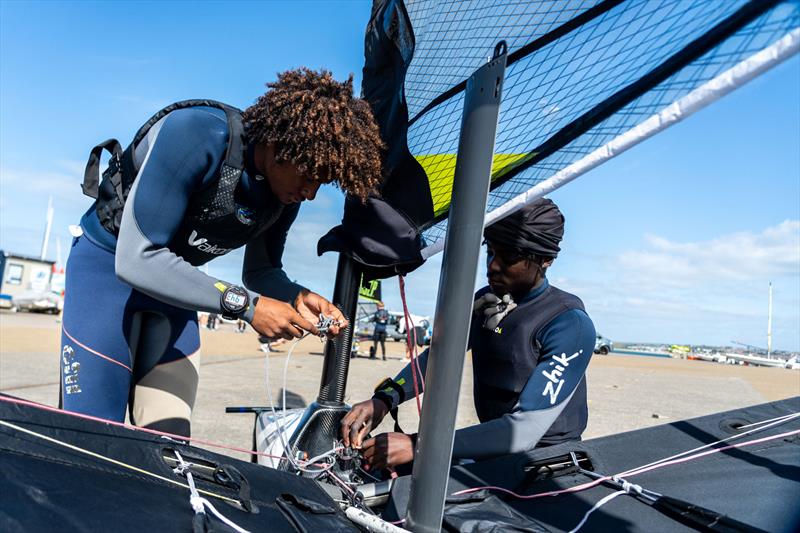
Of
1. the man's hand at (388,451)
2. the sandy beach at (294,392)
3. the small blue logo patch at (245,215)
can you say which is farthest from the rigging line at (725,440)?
the sandy beach at (294,392)

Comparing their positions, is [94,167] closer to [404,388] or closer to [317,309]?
[317,309]

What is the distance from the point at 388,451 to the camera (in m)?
2.00

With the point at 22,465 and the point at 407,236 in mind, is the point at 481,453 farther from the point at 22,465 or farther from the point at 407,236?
the point at 22,465

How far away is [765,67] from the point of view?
3.01 feet

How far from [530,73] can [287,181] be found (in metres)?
0.84

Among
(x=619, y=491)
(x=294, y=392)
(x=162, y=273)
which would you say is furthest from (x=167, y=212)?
(x=294, y=392)

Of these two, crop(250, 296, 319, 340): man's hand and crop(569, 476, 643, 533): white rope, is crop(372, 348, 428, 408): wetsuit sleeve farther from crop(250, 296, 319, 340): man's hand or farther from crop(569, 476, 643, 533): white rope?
crop(569, 476, 643, 533): white rope

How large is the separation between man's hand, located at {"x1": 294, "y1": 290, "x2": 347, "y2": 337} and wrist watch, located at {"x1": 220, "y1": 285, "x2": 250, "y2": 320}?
20 centimetres

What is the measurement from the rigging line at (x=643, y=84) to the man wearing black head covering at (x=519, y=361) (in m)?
0.45

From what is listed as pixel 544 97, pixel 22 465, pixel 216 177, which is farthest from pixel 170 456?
pixel 544 97

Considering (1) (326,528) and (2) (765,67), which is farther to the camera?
(1) (326,528)

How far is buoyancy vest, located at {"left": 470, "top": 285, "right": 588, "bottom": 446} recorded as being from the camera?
2.35 meters

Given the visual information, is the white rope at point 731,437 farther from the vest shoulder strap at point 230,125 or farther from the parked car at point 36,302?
the parked car at point 36,302

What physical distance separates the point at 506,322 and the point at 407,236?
2.19 ft
